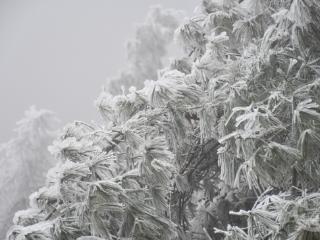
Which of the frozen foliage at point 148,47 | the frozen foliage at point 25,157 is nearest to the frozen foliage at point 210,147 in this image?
the frozen foliage at point 148,47

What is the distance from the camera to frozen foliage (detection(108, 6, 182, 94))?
1393cm

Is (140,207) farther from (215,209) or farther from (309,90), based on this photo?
(215,209)

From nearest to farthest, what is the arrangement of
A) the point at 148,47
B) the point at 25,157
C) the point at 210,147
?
the point at 210,147 → the point at 25,157 → the point at 148,47

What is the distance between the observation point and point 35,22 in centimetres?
17962

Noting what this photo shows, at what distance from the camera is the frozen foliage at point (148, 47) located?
1393 centimetres

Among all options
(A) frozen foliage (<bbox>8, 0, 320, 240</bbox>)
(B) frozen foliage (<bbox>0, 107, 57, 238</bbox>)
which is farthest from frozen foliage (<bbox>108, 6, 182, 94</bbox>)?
(A) frozen foliage (<bbox>8, 0, 320, 240</bbox>)

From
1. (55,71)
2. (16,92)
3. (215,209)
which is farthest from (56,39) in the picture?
(215,209)

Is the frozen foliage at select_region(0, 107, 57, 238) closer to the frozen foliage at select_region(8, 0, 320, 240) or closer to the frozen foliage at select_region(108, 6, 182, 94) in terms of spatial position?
the frozen foliage at select_region(108, 6, 182, 94)

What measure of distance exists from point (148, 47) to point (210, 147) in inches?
404

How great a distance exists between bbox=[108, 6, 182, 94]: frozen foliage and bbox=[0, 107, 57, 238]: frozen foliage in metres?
2.15

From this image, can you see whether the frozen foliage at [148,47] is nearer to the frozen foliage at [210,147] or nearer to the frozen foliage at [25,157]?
the frozen foliage at [25,157]

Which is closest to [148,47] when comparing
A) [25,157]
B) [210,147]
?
[25,157]

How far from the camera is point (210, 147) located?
4426 millimetres

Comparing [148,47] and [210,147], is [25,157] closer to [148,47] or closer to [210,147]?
[148,47]
